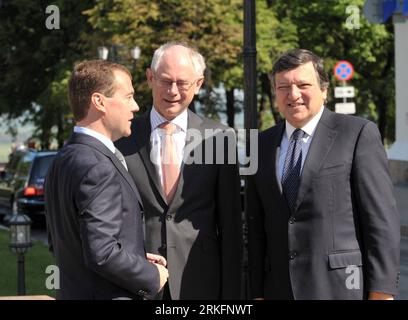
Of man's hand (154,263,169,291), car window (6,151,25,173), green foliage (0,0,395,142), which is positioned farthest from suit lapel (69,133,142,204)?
green foliage (0,0,395,142)

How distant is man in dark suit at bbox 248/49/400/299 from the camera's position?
4.13 m

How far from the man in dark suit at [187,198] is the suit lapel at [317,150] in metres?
0.41

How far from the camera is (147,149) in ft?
15.1

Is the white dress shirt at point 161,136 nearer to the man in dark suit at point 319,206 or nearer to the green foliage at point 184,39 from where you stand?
the man in dark suit at point 319,206

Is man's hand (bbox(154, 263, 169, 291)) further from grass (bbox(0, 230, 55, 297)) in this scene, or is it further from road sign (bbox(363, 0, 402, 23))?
road sign (bbox(363, 0, 402, 23))

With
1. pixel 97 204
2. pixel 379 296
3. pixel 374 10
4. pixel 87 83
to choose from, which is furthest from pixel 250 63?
pixel 374 10

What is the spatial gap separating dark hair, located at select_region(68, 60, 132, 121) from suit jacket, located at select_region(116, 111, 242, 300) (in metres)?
0.82

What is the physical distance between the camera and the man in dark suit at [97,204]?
11.7 ft

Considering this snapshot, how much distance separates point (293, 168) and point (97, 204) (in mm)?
1090

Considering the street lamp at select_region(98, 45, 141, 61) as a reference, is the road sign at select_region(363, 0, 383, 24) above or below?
above

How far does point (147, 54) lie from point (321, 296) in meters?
24.3

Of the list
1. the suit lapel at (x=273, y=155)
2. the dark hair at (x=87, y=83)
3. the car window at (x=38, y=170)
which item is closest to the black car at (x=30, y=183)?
the car window at (x=38, y=170)

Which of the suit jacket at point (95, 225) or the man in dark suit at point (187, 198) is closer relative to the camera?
the suit jacket at point (95, 225)
